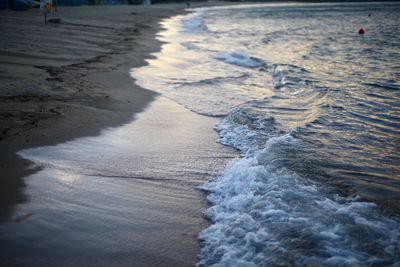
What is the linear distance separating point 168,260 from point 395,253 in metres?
1.79

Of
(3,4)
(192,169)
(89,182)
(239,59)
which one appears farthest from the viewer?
(3,4)

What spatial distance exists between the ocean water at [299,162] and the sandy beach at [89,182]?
297 millimetres

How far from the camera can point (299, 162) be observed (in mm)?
4402

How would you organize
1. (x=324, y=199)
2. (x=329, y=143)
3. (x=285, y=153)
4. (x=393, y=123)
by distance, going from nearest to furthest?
1. (x=324, y=199)
2. (x=285, y=153)
3. (x=329, y=143)
4. (x=393, y=123)

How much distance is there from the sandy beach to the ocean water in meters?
0.30

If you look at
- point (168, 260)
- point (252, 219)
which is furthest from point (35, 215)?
point (252, 219)

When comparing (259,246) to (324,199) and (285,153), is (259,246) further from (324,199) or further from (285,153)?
(285,153)

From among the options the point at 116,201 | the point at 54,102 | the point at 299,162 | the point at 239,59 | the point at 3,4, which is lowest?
the point at 116,201

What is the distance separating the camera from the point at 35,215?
3.16m

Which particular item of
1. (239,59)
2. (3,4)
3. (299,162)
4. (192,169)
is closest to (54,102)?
(192,169)

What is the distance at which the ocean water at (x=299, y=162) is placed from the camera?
2.83m

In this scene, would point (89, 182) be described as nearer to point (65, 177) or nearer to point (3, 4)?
point (65, 177)

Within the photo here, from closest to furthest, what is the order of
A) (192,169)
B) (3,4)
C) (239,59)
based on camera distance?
(192,169) < (239,59) < (3,4)

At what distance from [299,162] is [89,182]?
256 centimetres
